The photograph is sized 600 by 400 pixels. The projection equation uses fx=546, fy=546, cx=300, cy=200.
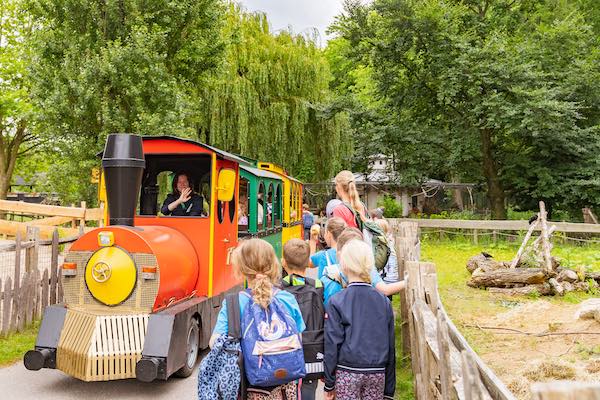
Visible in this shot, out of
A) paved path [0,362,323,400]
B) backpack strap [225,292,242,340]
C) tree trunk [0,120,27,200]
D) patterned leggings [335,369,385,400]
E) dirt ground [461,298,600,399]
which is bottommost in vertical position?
paved path [0,362,323,400]

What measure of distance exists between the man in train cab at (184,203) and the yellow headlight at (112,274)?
1.40 meters

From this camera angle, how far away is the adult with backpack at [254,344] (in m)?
3.11

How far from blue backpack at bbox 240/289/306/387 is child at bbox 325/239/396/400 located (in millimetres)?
419

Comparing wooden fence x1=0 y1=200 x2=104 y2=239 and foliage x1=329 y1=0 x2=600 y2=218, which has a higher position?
foliage x1=329 y1=0 x2=600 y2=218

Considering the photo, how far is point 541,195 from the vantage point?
20109 millimetres

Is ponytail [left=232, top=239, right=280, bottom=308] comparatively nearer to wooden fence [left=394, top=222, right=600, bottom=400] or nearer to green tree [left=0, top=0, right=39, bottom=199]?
wooden fence [left=394, top=222, right=600, bottom=400]

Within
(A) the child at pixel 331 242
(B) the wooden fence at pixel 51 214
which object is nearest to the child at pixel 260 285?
(A) the child at pixel 331 242

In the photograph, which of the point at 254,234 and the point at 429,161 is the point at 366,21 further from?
the point at 254,234

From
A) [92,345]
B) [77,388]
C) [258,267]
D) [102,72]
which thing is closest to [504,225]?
[102,72]

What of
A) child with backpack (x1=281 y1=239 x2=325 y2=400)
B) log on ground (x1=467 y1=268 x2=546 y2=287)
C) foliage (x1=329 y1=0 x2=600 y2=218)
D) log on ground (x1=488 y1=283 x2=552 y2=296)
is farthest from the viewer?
foliage (x1=329 y1=0 x2=600 y2=218)

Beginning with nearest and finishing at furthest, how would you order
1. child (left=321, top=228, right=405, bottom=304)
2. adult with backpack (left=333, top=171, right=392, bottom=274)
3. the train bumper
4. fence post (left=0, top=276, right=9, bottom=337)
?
child (left=321, top=228, right=405, bottom=304)
the train bumper
adult with backpack (left=333, top=171, right=392, bottom=274)
fence post (left=0, top=276, right=9, bottom=337)

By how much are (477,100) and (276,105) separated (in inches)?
288

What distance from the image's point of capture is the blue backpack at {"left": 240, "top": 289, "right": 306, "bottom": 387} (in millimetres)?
3135

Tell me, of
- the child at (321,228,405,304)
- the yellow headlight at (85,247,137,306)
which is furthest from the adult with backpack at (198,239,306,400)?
the yellow headlight at (85,247,137,306)
